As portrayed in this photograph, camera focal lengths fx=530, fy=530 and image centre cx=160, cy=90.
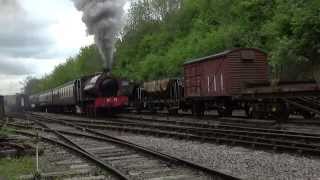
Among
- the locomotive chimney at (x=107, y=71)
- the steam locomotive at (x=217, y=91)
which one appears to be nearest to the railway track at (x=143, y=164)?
the steam locomotive at (x=217, y=91)

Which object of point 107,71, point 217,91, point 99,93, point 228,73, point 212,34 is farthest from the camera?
point 212,34

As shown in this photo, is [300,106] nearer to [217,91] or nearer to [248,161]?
[217,91]

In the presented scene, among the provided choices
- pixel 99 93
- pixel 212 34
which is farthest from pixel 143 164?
pixel 212 34

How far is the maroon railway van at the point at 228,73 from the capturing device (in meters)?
24.3

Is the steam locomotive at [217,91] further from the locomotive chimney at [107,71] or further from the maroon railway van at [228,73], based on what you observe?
the locomotive chimney at [107,71]

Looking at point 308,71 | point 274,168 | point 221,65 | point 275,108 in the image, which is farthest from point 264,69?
point 274,168

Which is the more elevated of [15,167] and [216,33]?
[216,33]

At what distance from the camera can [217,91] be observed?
994 inches

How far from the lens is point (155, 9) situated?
7006cm

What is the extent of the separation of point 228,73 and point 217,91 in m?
1.37

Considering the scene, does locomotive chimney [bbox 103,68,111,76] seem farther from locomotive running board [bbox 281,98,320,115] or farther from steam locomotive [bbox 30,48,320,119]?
locomotive running board [bbox 281,98,320,115]

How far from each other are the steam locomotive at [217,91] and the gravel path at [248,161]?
25.3 feet

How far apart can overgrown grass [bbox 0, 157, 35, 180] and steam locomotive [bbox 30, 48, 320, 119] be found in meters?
11.6

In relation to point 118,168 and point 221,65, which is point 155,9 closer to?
point 221,65
